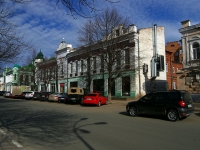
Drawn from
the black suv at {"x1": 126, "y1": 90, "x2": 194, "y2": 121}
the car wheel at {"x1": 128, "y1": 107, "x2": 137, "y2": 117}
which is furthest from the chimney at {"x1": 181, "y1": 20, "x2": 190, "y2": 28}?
the car wheel at {"x1": 128, "y1": 107, "x2": 137, "y2": 117}

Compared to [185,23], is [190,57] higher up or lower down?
lower down

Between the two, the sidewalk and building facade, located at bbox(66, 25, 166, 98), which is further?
building facade, located at bbox(66, 25, 166, 98)

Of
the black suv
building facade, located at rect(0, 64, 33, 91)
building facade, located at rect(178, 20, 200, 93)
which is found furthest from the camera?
building facade, located at rect(0, 64, 33, 91)

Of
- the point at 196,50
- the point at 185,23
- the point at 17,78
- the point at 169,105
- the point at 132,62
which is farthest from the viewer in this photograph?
the point at 17,78

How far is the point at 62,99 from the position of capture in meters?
27.7

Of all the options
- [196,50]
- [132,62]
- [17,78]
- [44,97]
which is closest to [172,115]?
[196,50]

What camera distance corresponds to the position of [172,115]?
11828 mm

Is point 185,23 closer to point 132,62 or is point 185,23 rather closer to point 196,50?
point 196,50

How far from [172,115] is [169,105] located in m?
0.58

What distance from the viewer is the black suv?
11703mm

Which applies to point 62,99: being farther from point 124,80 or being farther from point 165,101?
point 165,101

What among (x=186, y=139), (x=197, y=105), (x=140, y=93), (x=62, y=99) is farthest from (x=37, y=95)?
(x=186, y=139)

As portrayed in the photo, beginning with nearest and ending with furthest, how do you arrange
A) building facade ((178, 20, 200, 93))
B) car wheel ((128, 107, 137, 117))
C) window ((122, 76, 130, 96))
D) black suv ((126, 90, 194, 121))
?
black suv ((126, 90, 194, 121))
car wheel ((128, 107, 137, 117))
building facade ((178, 20, 200, 93))
window ((122, 76, 130, 96))

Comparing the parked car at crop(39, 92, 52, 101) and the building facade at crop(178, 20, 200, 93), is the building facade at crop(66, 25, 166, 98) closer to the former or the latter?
the building facade at crop(178, 20, 200, 93)
